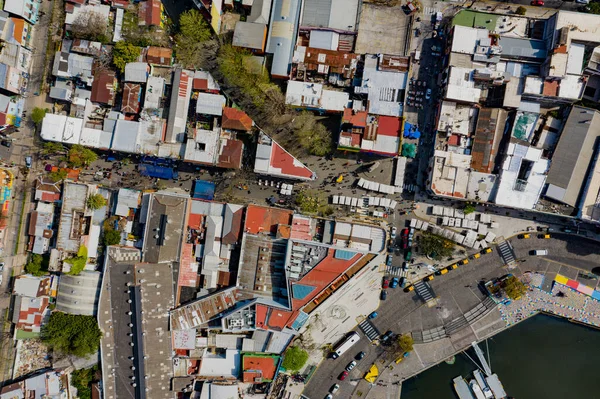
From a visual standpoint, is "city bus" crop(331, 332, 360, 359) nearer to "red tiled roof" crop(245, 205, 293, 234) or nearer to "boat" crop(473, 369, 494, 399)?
"boat" crop(473, 369, 494, 399)

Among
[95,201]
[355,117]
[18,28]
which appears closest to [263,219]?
[355,117]

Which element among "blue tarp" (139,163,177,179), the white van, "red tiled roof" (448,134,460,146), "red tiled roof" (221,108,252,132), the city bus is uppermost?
"red tiled roof" (448,134,460,146)

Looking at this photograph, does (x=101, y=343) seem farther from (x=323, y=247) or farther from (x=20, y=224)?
(x=323, y=247)

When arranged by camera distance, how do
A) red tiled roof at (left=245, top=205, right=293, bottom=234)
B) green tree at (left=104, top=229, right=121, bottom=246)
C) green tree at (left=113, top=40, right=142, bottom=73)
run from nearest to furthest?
red tiled roof at (left=245, top=205, right=293, bottom=234), green tree at (left=104, top=229, right=121, bottom=246), green tree at (left=113, top=40, right=142, bottom=73)

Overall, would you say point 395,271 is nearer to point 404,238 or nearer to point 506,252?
point 404,238

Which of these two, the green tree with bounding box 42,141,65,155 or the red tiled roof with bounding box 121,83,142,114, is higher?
the red tiled roof with bounding box 121,83,142,114

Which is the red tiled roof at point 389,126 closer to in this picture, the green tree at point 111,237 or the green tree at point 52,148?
the green tree at point 111,237

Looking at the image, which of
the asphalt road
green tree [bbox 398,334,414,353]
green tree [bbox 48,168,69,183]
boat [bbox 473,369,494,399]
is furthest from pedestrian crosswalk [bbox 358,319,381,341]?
green tree [bbox 48,168,69,183]
